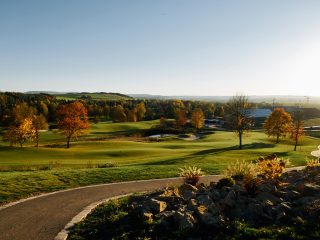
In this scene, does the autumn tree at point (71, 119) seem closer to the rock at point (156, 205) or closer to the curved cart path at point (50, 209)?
the curved cart path at point (50, 209)

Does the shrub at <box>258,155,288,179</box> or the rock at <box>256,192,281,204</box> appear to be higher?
the shrub at <box>258,155,288,179</box>

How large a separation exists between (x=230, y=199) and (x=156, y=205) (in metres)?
2.72

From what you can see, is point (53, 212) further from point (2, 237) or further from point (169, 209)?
point (169, 209)

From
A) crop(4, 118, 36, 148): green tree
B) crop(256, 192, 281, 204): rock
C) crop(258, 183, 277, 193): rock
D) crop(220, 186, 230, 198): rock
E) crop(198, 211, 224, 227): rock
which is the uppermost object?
crop(258, 183, 277, 193): rock

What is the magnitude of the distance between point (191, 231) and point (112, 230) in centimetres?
280

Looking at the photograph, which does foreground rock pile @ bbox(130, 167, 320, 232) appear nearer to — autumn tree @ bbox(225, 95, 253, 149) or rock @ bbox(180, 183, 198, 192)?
rock @ bbox(180, 183, 198, 192)

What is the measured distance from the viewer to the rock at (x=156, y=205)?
13.0 meters

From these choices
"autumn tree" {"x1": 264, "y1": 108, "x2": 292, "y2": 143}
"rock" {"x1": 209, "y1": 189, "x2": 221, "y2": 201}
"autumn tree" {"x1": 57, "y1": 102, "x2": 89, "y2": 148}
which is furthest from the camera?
"autumn tree" {"x1": 264, "y1": 108, "x2": 292, "y2": 143}

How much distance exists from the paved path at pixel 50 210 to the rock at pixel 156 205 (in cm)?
342

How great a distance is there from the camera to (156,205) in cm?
1319

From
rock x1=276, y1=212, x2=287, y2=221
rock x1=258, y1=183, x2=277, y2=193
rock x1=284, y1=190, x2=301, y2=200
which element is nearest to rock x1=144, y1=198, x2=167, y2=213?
rock x1=258, y1=183, x2=277, y2=193

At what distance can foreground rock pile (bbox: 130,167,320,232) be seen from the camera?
38.4 feet

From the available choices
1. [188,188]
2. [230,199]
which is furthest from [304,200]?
[188,188]

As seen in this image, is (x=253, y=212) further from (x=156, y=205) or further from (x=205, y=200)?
(x=156, y=205)
